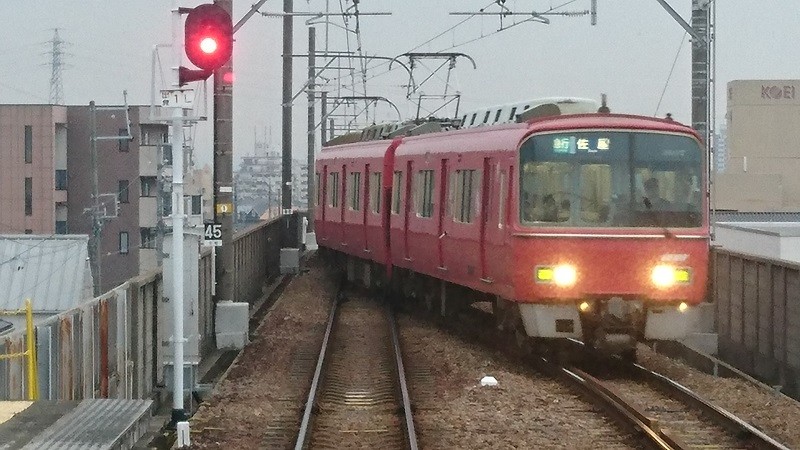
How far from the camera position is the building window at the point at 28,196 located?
5715 cm

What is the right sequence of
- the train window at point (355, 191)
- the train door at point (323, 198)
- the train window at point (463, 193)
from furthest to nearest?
the train door at point (323, 198) → the train window at point (355, 191) → the train window at point (463, 193)

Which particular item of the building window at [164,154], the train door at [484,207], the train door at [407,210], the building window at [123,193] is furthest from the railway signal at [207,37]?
the building window at [123,193]

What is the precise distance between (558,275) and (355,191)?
11.7m

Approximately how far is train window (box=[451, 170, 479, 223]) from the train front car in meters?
2.12

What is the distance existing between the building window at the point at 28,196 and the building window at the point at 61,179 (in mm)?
1109

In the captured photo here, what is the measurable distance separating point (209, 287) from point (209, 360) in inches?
43.0

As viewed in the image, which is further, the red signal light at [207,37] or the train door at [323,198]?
the train door at [323,198]

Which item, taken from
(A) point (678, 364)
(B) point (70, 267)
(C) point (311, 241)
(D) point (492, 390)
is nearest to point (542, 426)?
(D) point (492, 390)

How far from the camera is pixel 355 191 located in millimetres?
25156

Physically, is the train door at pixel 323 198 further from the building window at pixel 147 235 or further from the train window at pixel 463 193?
the building window at pixel 147 235

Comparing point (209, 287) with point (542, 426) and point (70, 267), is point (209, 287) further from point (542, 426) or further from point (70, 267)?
point (70, 267)

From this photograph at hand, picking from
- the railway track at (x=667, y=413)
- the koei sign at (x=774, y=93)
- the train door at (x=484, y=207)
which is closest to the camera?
the railway track at (x=667, y=413)

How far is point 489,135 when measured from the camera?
15.7 meters

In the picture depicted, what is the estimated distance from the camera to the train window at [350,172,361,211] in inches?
973
